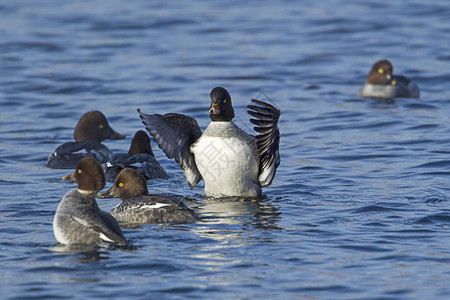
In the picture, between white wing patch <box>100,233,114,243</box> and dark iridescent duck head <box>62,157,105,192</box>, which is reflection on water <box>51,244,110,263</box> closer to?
white wing patch <box>100,233,114,243</box>

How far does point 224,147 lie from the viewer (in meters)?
10.7

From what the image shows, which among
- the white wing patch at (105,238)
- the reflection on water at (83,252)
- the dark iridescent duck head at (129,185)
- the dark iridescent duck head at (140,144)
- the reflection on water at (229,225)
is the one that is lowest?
the reflection on water at (229,225)

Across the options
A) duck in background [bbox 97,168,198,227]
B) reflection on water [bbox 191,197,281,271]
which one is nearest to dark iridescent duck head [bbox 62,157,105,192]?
duck in background [bbox 97,168,198,227]

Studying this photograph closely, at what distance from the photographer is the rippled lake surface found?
26.5 ft

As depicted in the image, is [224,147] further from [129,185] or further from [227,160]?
[129,185]

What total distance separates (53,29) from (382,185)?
625 inches

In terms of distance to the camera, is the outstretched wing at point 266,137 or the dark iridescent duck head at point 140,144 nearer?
the outstretched wing at point 266,137

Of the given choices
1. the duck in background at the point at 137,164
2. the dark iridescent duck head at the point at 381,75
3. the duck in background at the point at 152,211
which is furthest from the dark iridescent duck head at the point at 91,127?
the dark iridescent duck head at the point at 381,75

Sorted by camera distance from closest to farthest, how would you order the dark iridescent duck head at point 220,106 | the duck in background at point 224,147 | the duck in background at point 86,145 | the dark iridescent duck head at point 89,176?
the dark iridescent duck head at point 89,176
the duck in background at point 224,147
the dark iridescent duck head at point 220,106
the duck in background at point 86,145

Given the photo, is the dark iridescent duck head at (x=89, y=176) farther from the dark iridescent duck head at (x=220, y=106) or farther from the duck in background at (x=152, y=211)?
the dark iridescent duck head at (x=220, y=106)

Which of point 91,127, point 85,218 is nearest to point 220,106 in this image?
point 85,218

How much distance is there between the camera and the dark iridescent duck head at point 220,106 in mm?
10891

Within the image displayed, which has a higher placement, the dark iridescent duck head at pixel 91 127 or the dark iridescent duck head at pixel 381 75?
the dark iridescent duck head at pixel 381 75

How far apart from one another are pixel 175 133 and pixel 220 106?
733 mm
